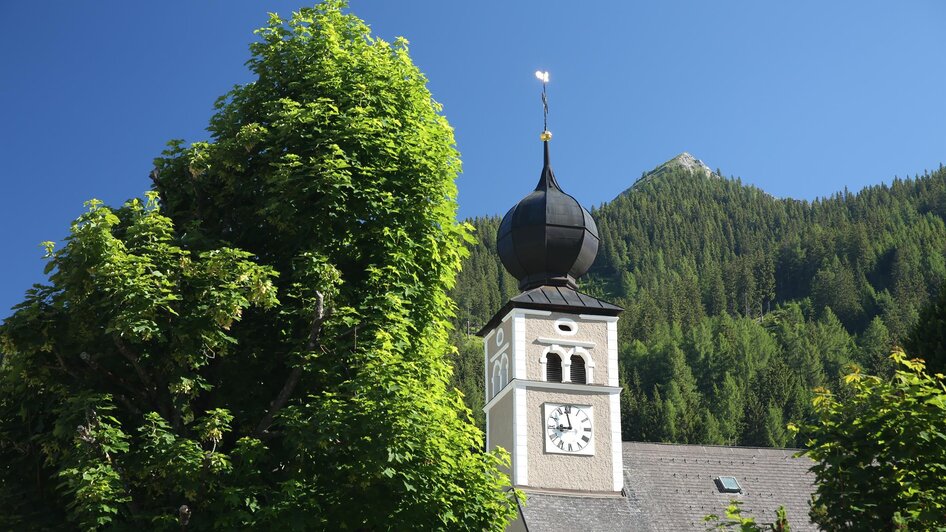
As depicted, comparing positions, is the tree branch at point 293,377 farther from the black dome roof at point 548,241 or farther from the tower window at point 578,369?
the black dome roof at point 548,241

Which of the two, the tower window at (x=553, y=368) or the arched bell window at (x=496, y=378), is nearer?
the tower window at (x=553, y=368)

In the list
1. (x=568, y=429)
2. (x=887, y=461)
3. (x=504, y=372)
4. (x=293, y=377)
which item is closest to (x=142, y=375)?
(x=293, y=377)

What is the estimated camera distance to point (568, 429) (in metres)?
32.7

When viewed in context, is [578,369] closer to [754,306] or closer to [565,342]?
[565,342]

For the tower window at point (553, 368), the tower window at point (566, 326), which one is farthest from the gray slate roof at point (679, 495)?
the tower window at point (566, 326)

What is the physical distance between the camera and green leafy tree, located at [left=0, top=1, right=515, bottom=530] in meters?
14.6

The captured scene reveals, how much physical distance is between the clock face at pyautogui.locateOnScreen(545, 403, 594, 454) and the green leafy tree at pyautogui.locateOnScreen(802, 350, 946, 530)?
1811 cm

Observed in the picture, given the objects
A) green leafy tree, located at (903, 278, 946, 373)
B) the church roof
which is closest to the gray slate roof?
the church roof

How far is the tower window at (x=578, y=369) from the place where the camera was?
3353 centimetres

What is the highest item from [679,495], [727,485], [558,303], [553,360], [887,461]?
[558,303]

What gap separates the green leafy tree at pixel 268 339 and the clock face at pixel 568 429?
50.2 feet

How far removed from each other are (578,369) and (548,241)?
3829 mm

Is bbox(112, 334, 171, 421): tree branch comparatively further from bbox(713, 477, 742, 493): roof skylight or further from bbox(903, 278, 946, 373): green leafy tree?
bbox(903, 278, 946, 373): green leafy tree

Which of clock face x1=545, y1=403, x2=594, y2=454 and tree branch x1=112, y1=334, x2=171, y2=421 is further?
clock face x1=545, y1=403, x2=594, y2=454
